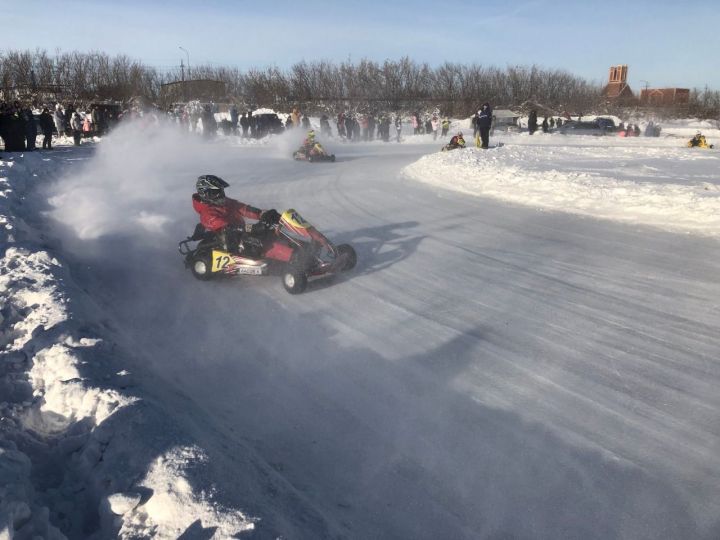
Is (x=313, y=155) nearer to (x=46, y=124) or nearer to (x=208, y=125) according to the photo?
(x=46, y=124)

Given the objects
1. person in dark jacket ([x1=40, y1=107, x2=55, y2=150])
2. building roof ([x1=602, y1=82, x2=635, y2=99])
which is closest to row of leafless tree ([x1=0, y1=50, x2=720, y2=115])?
building roof ([x1=602, y1=82, x2=635, y2=99])

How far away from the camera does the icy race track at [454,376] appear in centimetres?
306

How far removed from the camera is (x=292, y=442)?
367 cm

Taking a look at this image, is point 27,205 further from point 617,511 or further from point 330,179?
point 617,511

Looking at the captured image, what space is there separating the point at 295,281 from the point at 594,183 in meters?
7.42

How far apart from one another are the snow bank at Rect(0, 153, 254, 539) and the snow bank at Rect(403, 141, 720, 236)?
26.9ft

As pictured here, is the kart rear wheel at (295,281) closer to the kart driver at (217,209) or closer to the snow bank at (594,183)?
the kart driver at (217,209)

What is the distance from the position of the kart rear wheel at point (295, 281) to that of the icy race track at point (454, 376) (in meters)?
0.12

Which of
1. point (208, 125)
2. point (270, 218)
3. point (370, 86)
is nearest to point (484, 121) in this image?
point (270, 218)

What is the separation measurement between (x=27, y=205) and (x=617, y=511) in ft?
34.4

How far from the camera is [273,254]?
690 centimetres

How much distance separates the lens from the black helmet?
7.38 metres

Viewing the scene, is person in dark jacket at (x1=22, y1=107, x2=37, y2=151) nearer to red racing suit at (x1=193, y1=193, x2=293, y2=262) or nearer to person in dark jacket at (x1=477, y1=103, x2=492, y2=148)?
red racing suit at (x1=193, y1=193, x2=293, y2=262)

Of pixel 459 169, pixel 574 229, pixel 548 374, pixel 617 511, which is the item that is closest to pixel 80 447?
pixel 617 511
